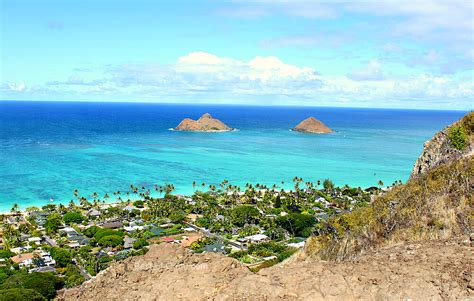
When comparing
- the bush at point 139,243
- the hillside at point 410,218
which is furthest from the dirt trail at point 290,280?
the bush at point 139,243

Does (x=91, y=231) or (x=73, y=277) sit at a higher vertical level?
(x=73, y=277)

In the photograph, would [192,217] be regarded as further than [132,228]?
Yes

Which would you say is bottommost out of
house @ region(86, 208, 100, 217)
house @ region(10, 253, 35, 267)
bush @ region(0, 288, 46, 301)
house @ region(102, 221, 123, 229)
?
house @ region(10, 253, 35, 267)

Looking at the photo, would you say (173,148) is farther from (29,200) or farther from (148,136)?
(29,200)

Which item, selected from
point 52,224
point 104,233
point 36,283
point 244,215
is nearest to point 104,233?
point 104,233

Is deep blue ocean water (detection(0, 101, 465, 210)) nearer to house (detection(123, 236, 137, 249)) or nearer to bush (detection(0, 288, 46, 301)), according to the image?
house (detection(123, 236, 137, 249))

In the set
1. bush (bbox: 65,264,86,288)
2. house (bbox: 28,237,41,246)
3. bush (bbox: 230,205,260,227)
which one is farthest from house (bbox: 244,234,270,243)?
house (bbox: 28,237,41,246)

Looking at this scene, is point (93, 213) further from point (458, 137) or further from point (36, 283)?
point (458, 137)
